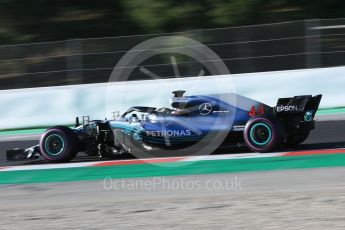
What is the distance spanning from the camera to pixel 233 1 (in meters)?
17.9

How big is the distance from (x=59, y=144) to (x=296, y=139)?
11.0ft

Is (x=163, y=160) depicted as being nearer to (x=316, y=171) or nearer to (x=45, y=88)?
(x=316, y=171)

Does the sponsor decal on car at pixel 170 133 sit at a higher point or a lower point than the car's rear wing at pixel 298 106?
lower

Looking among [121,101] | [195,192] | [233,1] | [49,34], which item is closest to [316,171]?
[195,192]

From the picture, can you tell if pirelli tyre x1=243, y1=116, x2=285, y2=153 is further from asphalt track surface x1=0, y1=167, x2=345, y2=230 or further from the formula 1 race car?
asphalt track surface x1=0, y1=167, x2=345, y2=230

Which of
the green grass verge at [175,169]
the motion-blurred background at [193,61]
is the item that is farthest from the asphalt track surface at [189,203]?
the motion-blurred background at [193,61]

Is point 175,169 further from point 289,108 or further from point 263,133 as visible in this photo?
point 289,108

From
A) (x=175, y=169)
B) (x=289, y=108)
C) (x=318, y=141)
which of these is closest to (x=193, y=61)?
(x=318, y=141)

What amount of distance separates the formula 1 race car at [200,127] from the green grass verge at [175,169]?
0.31 meters

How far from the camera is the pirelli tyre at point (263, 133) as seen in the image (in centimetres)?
844

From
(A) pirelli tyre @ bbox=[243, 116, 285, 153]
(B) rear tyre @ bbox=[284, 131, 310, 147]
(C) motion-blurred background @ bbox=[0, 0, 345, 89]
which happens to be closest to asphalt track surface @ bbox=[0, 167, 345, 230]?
(A) pirelli tyre @ bbox=[243, 116, 285, 153]

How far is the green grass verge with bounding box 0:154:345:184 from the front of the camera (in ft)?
26.5

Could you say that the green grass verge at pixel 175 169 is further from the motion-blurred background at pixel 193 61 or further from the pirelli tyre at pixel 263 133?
the motion-blurred background at pixel 193 61

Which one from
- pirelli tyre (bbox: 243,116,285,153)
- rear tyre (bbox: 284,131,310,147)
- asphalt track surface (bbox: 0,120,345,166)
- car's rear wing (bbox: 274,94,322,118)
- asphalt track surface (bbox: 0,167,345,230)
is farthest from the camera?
asphalt track surface (bbox: 0,120,345,166)
